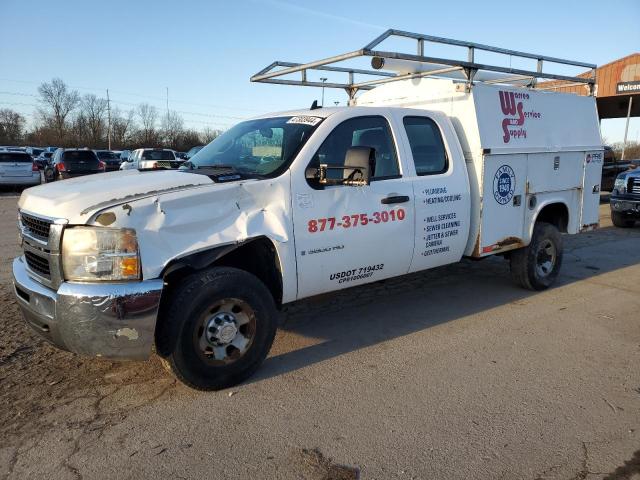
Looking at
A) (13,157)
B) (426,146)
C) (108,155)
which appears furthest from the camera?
(108,155)

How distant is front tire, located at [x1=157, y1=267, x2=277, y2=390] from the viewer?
11.1 feet

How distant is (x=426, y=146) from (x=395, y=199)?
0.84 m

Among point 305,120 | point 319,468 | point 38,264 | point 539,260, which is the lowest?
point 319,468

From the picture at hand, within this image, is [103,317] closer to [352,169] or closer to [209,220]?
[209,220]

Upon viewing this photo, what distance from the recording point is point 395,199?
450 centimetres

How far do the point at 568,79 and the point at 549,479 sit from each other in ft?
17.6

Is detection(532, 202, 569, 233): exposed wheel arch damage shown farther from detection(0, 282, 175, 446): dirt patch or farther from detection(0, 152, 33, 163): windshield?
detection(0, 152, 33, 163): windshield

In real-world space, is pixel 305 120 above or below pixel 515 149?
above

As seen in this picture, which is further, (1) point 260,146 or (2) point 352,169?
(1) point 260,146

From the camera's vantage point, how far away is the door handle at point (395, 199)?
175 inches

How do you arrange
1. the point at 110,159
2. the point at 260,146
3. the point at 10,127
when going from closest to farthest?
1. the point at 260,146
2. the point at 110,159
3. the point at 10,127

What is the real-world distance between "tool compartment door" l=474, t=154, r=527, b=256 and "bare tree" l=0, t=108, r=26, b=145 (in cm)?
6793

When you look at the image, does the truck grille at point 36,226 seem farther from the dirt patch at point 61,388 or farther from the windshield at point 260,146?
the windshield at point 260,146

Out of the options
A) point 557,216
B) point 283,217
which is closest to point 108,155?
point 557,216
